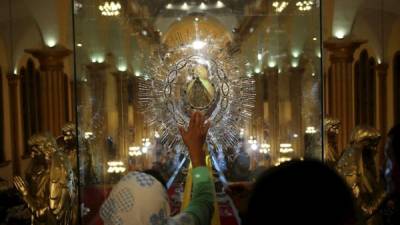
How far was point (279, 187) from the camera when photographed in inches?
37.8

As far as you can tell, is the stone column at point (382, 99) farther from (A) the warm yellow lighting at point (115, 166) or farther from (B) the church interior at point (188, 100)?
(A) the warm yellow lighting at point (115, 166)

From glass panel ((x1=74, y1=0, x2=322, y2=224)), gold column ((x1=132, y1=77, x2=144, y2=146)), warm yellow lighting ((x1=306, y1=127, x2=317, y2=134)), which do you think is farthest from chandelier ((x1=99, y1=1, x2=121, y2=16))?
warm yellow lighting ((x1=306, y1=127, x2=317, y2=134))

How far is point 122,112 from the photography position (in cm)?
346

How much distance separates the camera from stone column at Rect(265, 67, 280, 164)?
3467mm

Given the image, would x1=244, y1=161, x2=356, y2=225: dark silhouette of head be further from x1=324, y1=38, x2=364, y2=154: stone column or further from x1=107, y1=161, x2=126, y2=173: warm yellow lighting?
x1=324, y1=38, x2=364, y2=154: stone column

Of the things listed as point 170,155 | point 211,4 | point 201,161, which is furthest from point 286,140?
point 201,161

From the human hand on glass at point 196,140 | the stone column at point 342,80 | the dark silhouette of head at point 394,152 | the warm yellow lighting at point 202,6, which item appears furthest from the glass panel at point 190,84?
the stone column at point 342,80

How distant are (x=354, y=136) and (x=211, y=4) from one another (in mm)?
1100

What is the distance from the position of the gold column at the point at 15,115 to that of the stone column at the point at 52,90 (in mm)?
1114

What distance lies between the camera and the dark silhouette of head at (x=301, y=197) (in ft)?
3.10

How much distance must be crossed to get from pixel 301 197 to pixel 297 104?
2.57 m

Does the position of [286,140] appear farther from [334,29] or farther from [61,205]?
[334,29]

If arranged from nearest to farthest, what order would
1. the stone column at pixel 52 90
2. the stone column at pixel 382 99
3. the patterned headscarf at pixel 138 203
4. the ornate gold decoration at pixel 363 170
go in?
the patterned headscarf at pixel 138 203
the ornate gold decoration at pixel 363 170
the stone column at pixel 52 90
the stone column at pixel 382 99

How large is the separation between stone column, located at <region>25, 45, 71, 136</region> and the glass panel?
346cm
